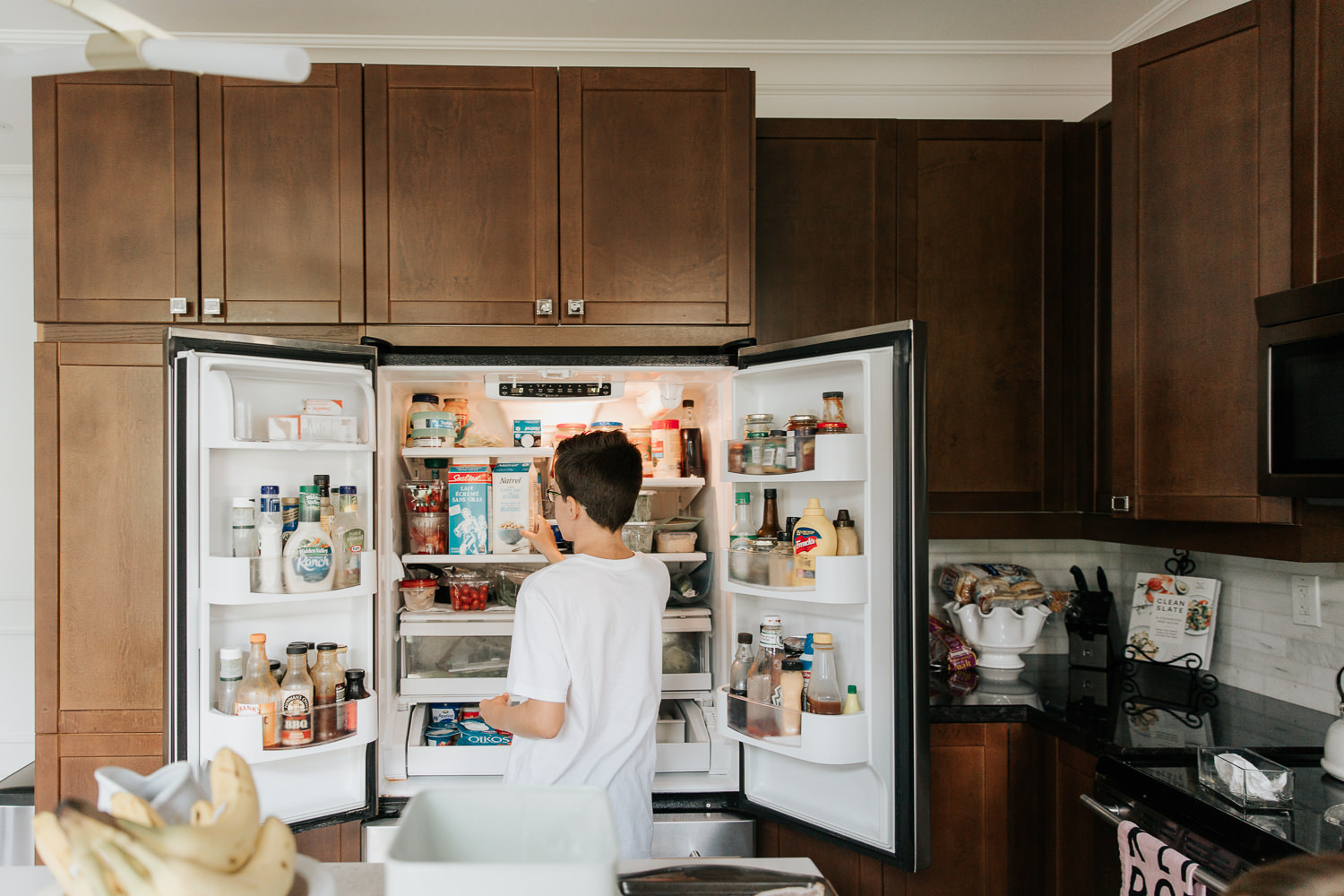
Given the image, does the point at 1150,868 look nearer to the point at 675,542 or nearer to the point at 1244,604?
the point at 1244,604

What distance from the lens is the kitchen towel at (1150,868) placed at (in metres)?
1.41

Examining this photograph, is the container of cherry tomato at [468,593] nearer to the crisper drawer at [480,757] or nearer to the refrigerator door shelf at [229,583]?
the crisper drawer at [480,757]

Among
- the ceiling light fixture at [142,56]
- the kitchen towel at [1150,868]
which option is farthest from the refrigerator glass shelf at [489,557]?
the ceiling light fixture at [142,56]

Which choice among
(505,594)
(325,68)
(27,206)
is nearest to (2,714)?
(27,206)

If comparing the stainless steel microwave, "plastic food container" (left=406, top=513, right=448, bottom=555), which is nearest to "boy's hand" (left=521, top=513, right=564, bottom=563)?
"plastic food container" (left=406, top=513, right=448, bottom=555)

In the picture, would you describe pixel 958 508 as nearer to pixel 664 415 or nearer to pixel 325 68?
pixel 664 415

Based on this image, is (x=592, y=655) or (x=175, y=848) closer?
(x=175, y=848)

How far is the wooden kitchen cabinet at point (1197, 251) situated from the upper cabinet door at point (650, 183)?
0.98 m

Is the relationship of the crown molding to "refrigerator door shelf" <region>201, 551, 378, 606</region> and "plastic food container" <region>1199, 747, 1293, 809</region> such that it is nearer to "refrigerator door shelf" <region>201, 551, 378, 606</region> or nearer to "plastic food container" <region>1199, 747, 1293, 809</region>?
"refrigerator door shelf" <region>201, 551, 378, 606</region>

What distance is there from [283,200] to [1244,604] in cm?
282

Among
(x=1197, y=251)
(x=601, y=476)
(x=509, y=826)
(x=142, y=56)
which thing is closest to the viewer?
(x=509, y=826)

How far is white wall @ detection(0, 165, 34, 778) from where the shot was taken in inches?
114

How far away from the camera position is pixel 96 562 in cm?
196

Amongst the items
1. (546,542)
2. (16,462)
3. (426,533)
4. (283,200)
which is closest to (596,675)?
(546,542)
